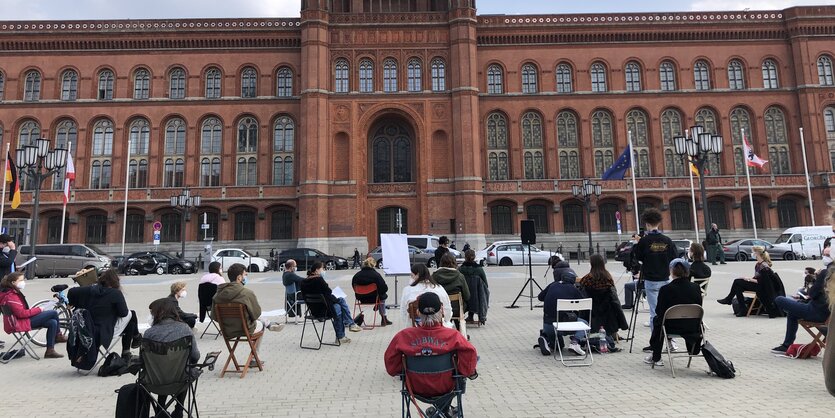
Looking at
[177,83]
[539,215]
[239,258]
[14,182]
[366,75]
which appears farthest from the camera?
[177,83]

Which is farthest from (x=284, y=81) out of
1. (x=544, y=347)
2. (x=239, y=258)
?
(x=544, y=347)

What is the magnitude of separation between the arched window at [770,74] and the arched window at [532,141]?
60.7 ft

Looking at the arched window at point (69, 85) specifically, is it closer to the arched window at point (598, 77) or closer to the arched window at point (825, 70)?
the arched window at point (598, 77)

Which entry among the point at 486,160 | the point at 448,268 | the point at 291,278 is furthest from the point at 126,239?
the point at 448,268

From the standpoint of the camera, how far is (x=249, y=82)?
1479 inches

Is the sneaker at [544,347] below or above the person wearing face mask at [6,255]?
below

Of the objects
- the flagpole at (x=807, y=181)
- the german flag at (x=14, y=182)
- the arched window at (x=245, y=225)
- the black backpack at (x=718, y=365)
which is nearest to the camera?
the black backpack at (x=718, y=365)

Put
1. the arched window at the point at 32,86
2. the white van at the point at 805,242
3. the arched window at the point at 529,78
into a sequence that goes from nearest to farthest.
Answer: the white van at the point at 805,242 < the arched window at the point at 32,86 < the arched window at the point at 529,78

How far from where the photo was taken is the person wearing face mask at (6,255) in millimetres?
9227

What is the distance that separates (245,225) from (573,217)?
25663mm

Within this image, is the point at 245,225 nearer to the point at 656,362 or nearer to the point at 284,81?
the point at 284,81

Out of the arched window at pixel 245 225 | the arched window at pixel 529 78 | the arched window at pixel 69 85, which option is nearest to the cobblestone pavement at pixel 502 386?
the arched window at pixel 245 225

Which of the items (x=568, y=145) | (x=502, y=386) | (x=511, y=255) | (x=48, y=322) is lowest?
(x=502, y=386)

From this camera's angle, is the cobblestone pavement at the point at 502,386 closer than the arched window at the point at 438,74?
Yes
